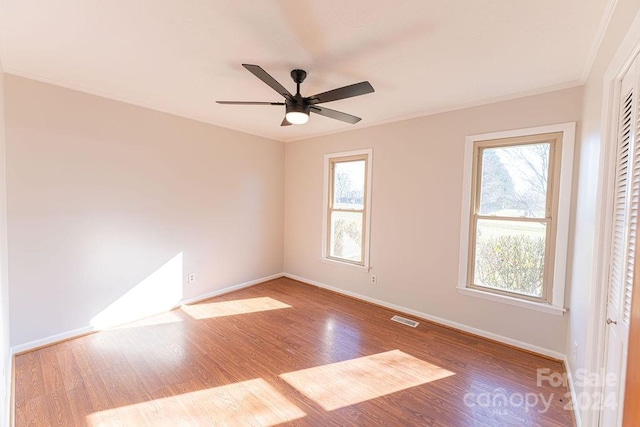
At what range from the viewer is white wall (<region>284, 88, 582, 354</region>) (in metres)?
2.66

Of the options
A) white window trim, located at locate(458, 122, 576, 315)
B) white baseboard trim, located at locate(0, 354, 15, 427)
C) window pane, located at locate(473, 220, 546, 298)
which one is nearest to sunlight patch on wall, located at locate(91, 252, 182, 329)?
white baseboard trim, located at locate(0, 354, 15, 427)

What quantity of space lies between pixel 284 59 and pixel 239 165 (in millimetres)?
2388

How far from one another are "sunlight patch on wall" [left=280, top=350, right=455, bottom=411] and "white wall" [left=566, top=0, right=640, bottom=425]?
3.37 ft

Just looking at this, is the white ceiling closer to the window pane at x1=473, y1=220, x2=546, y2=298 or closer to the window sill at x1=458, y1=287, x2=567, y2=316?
the window pane at x1=473, y1=220, x2=546, y2=298

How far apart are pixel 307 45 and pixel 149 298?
3.30 m

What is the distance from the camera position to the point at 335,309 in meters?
A: 3.69

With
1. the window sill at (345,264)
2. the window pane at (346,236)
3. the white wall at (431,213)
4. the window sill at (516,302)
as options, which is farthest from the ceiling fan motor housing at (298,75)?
the window sill at (516,302)

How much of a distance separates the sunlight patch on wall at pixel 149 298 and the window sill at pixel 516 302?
3519 millimetres

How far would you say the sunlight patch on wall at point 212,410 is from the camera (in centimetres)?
181

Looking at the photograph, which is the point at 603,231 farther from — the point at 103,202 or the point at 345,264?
the point at 103,202

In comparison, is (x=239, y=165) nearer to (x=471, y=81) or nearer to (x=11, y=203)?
(x=11, y=203)

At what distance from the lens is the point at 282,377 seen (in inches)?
89.5

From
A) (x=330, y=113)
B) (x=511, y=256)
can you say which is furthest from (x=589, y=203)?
(x=330, y=113)

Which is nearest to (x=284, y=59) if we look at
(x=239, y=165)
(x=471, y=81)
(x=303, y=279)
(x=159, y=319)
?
(x=471, y=81)
